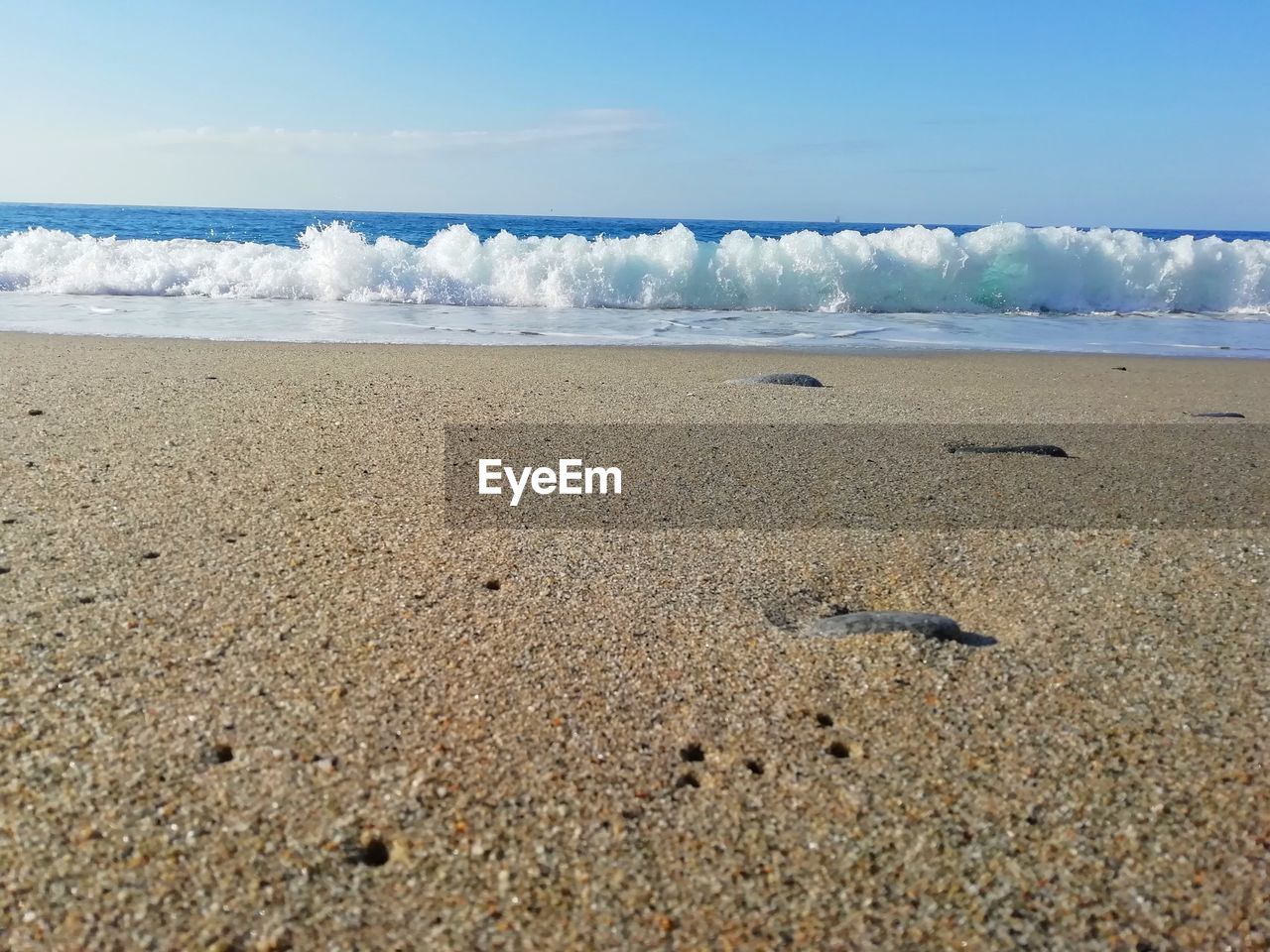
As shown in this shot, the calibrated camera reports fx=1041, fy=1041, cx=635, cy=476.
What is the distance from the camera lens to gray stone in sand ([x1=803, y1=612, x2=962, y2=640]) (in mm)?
2527

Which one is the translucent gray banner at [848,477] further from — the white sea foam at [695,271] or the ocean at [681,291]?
the white sea foam at [695,271]

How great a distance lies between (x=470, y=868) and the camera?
64.5 inches

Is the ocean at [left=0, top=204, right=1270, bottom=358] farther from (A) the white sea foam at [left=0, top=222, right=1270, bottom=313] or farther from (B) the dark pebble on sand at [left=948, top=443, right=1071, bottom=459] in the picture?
(B) the dark pebble on sand at [left=948, top=443, right=1071, bottom=459]

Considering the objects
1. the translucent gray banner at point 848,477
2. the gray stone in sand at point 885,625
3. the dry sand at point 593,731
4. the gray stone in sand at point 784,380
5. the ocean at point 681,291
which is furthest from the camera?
the ocean at point 681,291

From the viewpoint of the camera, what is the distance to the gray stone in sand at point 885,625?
253cm

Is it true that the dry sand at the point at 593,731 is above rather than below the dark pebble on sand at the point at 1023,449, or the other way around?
below

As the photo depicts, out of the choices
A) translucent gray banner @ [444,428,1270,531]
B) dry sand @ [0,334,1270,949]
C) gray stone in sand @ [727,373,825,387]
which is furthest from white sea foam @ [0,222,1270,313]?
dry sand @ [0,334,1270,949]

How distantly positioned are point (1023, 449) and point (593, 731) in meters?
3.31

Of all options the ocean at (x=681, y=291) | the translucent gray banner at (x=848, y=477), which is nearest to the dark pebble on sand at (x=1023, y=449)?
the translucent gray banner at (x=848, y=477)

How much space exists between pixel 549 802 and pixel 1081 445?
13.0 feet

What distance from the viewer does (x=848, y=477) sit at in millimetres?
4176

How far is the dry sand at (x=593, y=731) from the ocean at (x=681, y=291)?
271 inches

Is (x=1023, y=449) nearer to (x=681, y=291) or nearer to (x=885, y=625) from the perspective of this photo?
(x=885, y=625)

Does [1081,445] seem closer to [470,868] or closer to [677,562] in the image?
[677,562]
